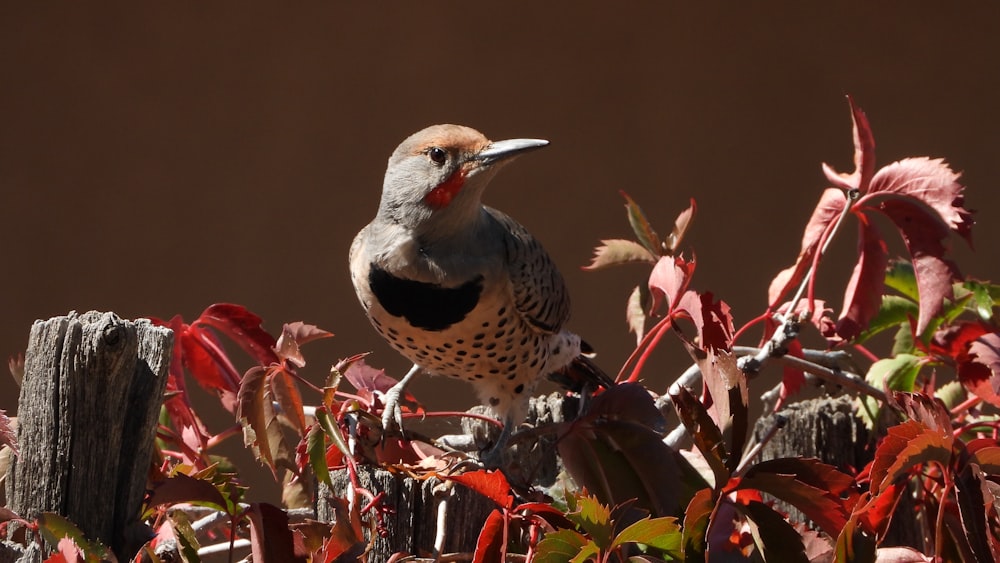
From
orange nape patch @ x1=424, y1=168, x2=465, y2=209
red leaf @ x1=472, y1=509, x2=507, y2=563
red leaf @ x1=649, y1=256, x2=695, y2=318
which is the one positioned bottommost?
red leaf @ x1=472, y1=509, x2=507, y2=563

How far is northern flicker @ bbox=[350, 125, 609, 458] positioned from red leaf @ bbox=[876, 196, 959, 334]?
0.73 m

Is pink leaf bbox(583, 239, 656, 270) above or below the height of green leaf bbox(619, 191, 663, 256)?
below

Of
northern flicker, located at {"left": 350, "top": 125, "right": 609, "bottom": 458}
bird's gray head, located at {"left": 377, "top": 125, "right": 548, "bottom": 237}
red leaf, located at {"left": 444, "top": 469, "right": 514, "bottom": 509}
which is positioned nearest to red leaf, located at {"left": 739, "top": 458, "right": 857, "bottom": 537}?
red leaf, located at {"left": 444, "top": 469, "right": 514, "bottom": 509}

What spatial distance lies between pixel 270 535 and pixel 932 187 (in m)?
1.23

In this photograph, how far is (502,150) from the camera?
2.50m

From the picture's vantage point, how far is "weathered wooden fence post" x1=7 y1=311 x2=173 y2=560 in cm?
158

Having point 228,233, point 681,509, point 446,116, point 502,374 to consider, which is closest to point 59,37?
point 228,233

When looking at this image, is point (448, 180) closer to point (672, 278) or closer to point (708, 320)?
point (672, 278)

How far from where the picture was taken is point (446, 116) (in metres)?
4.71

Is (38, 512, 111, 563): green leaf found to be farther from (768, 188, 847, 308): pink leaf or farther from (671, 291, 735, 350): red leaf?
(768, 188, 847, 308): pink leaf

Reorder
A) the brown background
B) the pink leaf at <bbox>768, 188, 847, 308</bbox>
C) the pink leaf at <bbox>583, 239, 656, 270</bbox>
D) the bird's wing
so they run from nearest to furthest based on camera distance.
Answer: the pink leaf at <bbox>768, 188, 847, 308</bbox>
the pink leaf at <bbox>583, 239, 656, 270</bbox>
the bird's wing
the brown background

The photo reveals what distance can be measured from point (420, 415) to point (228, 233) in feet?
9.24

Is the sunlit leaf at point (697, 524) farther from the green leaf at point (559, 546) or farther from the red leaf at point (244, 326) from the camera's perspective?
the red leaf at point (244, 326)

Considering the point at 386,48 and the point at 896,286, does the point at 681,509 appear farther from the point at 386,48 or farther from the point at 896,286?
the point at 386,48
